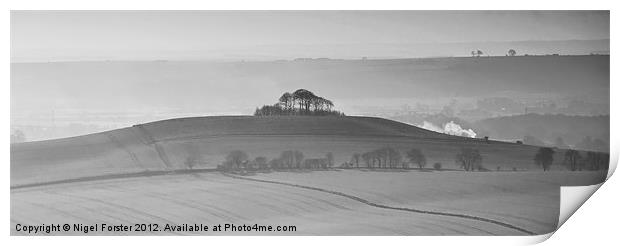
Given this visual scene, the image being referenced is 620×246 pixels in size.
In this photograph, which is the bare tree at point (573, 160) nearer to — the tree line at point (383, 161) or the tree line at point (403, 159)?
Answer: the tree line at point (383, 161)

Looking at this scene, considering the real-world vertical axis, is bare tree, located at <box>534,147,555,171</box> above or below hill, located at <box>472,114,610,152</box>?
below

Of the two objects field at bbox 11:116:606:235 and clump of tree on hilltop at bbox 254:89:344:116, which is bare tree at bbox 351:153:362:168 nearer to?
field at bbox 11:116:606:235

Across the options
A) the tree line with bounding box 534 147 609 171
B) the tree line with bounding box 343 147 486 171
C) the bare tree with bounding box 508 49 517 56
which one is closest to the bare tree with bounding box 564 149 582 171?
the tree line with bounding box 534 147 609 171

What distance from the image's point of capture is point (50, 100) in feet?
11.5

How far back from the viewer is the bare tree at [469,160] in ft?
11.7

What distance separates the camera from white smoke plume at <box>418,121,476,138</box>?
3.56 metres

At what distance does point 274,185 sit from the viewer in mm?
3514

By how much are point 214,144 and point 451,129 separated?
3.03ft

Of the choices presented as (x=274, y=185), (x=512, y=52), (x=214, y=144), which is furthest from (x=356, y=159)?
(x=512, y=52)

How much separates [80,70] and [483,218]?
5.40 feet

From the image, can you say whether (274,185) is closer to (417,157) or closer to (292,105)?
(292,105)

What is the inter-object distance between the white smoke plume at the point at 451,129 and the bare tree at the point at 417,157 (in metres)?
0.10

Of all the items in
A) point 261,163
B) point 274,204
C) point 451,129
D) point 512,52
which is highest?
point 512,52

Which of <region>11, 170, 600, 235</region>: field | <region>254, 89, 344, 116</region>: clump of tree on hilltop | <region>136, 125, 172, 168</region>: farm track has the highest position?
<region>254, 89, 344, 116</region>: clump of tree on hilltop
